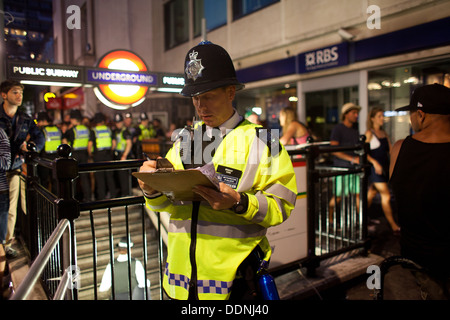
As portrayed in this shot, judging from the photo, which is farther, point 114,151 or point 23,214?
point 114,151

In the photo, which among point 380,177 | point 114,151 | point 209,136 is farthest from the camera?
point 114,151

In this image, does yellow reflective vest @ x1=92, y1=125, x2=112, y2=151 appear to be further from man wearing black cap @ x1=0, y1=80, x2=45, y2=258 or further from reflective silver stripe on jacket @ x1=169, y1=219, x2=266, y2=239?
reflective silver stripe on jacket @ x1=169, y1=219, x2=266, y2=239

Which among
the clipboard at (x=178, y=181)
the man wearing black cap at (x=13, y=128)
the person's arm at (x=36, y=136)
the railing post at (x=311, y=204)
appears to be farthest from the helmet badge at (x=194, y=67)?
the person's arm at (x=36, y=136)

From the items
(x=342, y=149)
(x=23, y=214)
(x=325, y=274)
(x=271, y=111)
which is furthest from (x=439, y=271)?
(x=271, y=111)

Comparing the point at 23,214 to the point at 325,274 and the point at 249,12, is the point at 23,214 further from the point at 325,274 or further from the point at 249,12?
the point at 249,12

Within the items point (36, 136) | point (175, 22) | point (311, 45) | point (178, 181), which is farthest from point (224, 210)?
point (175, 22)

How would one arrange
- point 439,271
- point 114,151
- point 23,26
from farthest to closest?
point 114,151 < point 23,26 < point 439,271

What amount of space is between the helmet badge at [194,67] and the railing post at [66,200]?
108 cm

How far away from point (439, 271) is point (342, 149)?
2349 mm

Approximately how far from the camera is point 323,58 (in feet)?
30.7

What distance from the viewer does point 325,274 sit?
380 centimetres

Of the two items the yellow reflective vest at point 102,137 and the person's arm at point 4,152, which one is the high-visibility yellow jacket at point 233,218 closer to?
the person's arm at point 4,152

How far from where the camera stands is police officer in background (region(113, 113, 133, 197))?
7578 mm

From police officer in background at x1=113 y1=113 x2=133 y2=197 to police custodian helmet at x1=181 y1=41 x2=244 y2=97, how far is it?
20.2 ft
